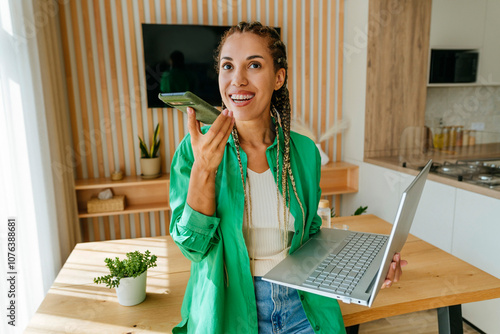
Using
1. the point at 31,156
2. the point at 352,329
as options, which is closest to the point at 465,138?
the point at 352,329

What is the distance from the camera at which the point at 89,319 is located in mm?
1076

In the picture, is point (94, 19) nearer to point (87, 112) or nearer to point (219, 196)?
point (87, 112)

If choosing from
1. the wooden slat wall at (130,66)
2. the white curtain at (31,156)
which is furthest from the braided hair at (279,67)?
the wooden slat wall at (130,66)

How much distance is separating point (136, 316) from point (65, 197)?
198 cm

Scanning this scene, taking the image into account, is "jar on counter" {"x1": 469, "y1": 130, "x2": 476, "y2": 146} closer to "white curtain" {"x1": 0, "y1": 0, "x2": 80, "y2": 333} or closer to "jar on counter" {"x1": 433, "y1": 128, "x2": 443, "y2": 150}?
"jar on counter" {"x1": 433, "y1": 128, "x2": 443, "y2": 150}

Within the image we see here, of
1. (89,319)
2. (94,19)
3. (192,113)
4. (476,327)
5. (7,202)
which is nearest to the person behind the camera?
(192,113)

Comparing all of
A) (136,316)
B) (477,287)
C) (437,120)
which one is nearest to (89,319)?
(136,316)

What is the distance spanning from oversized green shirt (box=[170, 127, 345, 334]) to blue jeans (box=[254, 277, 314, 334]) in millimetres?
31

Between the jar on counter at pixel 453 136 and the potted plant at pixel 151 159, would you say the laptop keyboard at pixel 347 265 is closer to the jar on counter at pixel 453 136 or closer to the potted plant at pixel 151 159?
the potted plant at pixel 151 159

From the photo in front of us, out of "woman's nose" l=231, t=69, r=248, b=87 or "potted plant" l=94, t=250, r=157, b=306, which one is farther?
"potted plant" l=94, t=250, r=157, b=306

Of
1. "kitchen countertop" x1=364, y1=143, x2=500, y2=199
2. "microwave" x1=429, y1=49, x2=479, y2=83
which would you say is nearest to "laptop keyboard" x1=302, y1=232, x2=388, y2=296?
"kitchen countertop" x1=364, y1=143, x2=500, y2=199

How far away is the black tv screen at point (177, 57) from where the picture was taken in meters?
3.18

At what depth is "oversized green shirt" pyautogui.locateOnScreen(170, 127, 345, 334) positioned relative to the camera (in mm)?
883

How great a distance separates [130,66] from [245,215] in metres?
2.72
